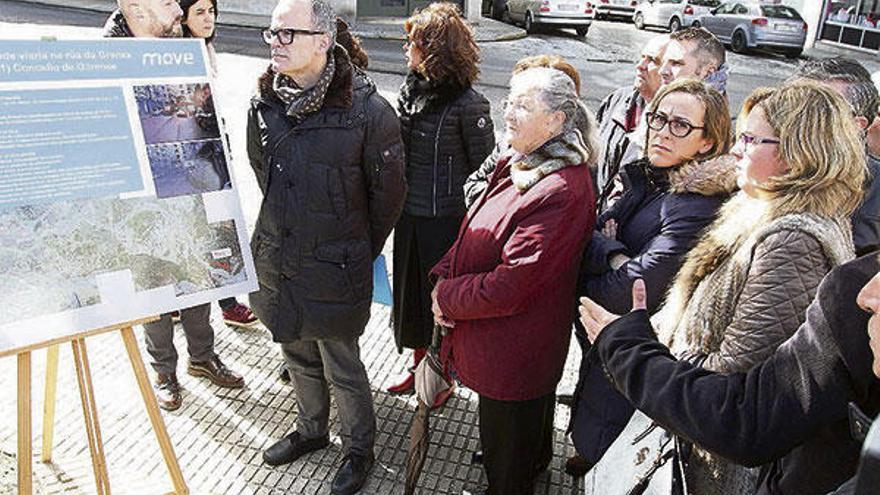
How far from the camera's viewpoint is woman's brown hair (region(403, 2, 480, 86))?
3.35m

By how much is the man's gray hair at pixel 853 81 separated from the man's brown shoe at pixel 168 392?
10.7 feet

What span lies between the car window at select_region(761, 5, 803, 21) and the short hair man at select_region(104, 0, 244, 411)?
1771 centimetres

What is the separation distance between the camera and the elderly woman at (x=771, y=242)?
1616 millimetres

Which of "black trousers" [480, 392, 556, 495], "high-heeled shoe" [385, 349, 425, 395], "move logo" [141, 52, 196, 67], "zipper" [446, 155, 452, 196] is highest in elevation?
"move logo" [141, 52, 196, 67]

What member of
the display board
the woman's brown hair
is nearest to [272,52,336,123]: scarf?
the display board

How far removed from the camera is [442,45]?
3.35 metres

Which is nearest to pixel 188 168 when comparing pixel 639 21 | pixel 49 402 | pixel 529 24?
pixel 49 402

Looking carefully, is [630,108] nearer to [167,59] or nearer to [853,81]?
[853,81]

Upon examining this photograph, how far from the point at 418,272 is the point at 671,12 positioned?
63.9 ft

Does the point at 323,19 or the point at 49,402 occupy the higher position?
the point at 323,19

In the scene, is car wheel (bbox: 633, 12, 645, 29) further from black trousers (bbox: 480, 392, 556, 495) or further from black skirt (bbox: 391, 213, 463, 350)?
black trousers (bbox: 480, 392, 556, 495)

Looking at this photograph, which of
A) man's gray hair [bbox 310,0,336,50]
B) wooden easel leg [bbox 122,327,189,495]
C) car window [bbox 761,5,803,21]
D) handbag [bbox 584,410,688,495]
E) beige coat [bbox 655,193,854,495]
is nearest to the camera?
beige coat [bbox 655,193,854,495]

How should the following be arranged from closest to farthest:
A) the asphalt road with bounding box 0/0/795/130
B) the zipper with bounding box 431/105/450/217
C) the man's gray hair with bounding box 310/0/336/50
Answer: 1. the man's gray hair with bounding box 310/0/336/50
2. the zipper with bounding box 431/105/450/217
3. the asphalt road with bounding box 0/0/795/130

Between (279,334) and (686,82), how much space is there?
6.12 ft
